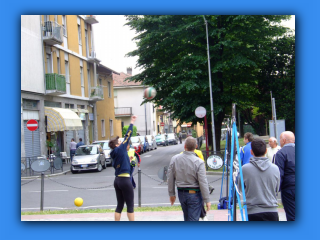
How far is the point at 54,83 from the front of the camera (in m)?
18.5

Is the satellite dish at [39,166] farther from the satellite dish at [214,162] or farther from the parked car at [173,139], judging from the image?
the parked car at [173,139]

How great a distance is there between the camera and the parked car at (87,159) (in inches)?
816

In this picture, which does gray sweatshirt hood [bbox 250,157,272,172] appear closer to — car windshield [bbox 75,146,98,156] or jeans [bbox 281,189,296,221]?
jeans [bbox 281,189,296,221]

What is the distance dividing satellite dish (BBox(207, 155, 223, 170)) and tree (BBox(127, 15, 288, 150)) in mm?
1855

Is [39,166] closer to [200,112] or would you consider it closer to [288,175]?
[288,175]

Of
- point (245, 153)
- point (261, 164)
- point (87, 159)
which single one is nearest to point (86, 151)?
point (87, 159)

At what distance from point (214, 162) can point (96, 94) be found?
10081 mm

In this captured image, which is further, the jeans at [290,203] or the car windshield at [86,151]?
the car windshield at [86,151]

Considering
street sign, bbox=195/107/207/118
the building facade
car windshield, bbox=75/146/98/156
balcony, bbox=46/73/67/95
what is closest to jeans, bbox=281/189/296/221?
the building facade

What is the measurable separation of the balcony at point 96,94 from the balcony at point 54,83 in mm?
4204

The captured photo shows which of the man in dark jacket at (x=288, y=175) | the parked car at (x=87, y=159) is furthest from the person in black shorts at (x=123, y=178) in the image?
the parked car at (x=87, y=159)

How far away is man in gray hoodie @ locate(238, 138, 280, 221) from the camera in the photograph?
5.42m
